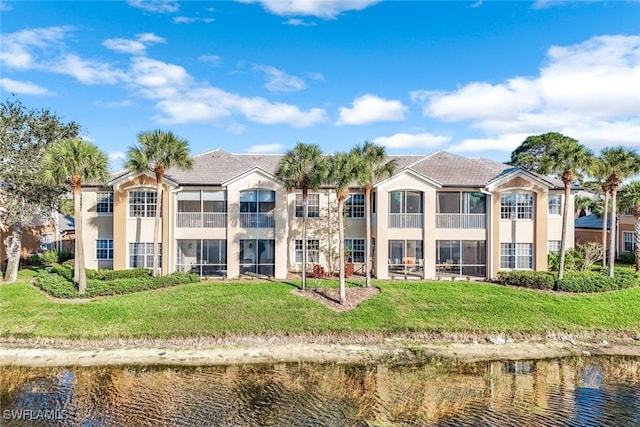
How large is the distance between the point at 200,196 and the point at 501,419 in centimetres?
2364

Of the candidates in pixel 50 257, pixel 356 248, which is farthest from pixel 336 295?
pixel 50 257

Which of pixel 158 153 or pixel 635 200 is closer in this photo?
pixel 158 153

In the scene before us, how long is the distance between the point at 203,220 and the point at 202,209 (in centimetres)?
88

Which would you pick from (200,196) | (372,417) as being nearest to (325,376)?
(372,417)

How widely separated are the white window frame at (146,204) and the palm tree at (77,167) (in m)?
5.18

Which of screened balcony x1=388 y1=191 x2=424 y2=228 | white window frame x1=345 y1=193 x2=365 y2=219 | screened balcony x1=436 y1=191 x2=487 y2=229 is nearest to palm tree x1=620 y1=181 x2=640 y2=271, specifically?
screened balcony x1=436 y1=191 x2=487 y2=229

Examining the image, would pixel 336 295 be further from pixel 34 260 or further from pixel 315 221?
pixel 34 260

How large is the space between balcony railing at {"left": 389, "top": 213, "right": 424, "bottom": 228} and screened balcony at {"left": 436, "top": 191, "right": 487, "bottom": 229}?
54.2 inches

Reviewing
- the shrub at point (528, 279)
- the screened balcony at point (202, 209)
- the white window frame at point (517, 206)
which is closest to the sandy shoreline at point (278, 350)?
the shrub at point (528, 279)

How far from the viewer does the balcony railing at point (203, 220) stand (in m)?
31.2

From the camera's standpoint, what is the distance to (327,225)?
3238cm

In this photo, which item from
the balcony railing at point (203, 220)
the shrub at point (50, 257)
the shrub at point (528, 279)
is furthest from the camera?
the shrub at point (50, 257)

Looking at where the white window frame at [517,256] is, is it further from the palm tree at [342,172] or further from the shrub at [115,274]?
the shrub at [115,274]

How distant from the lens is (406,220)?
1218 inches
